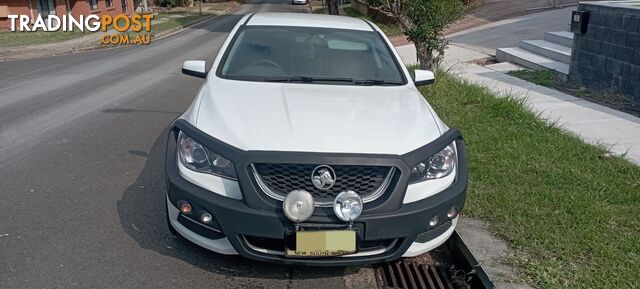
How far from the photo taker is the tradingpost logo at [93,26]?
19.9m

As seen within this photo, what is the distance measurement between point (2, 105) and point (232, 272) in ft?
21.8

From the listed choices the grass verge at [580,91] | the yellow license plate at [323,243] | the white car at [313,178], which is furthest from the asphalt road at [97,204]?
the grass verge at [580,91]

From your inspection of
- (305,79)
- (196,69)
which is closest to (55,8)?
(196,69)

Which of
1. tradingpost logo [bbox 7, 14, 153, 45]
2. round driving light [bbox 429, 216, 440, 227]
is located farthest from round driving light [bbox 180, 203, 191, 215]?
tradingpost logo [bbox 7, 14, 153, 45]

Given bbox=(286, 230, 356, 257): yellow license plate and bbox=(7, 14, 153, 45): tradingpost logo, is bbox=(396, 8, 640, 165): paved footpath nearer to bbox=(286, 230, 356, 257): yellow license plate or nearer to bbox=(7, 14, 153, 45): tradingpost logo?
bbox=(286, 230, 356, 257): yellow license plate

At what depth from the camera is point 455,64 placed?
430 inches

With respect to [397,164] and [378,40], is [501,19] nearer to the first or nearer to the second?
[378,40]

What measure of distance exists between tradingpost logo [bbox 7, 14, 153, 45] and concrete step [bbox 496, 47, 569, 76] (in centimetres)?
1375

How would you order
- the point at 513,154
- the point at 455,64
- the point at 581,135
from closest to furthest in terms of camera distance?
the point at 513,154, the point at 581,135, the point at 455,64

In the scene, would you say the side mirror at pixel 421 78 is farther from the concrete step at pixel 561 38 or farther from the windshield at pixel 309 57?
the concrete step at pixel 561 38

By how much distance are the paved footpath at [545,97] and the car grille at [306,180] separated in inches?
134

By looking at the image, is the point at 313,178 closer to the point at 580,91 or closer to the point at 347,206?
the point at 347,206

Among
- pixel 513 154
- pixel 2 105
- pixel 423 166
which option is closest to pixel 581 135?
pixel 513 154

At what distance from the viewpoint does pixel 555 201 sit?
3.82m
